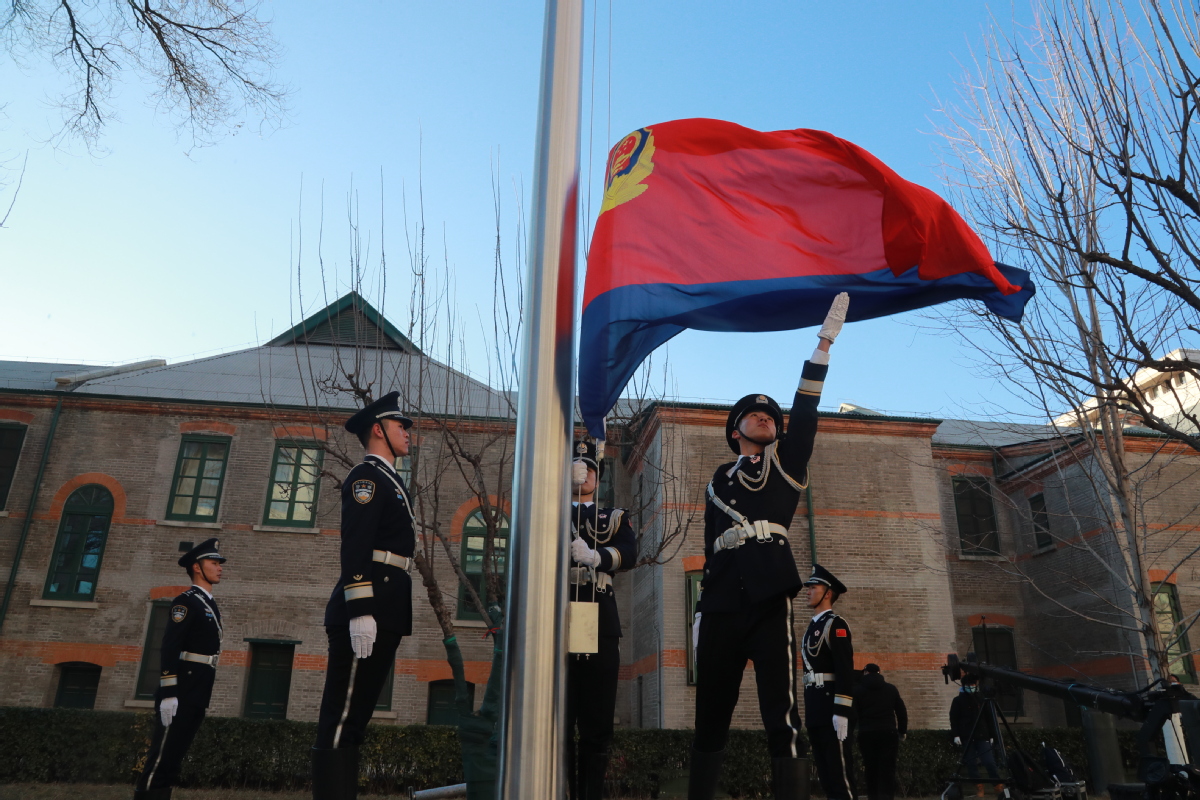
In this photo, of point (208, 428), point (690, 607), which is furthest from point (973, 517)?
point (208, 428)

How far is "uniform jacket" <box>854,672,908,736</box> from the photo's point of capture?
9.21 m

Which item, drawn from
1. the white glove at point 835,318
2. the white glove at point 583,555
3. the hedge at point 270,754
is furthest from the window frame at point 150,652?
the white glove at point 835,318

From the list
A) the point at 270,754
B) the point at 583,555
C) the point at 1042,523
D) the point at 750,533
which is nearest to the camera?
the point at 750,533

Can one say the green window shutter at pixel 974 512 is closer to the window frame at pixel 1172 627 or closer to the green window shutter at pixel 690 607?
the window frame at pixel 1172 627

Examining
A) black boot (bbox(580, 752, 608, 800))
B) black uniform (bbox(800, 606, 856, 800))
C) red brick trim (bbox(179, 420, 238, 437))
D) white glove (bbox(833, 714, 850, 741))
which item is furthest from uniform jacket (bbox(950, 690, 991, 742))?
red brick trim (bbox(179, 420, 238, 437))

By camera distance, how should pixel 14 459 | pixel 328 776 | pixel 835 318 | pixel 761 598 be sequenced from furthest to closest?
pixel 14 459 < pixel 835 318 < pixel 761 598 < pixel 328 776

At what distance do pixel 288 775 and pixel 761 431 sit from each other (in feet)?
35.7

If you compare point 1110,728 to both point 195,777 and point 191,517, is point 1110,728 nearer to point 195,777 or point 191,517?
point 195,777

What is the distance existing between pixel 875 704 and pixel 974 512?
16.3 meters

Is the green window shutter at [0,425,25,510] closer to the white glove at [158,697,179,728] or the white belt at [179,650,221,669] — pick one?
the white belt at [179,650,221,669]

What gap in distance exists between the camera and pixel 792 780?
13.7ft

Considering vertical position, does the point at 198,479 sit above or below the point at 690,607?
above

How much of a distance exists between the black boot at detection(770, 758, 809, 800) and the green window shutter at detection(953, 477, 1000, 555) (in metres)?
21.1

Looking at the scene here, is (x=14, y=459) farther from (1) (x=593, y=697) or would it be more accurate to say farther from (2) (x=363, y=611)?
(1) (x=593, y=697)
